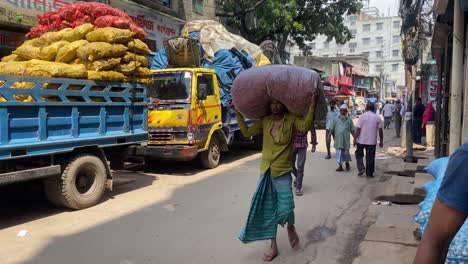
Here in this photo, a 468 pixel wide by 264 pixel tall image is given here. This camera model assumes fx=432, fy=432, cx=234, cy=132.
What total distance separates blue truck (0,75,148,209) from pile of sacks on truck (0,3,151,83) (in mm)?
181

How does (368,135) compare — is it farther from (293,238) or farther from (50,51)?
(50,51)

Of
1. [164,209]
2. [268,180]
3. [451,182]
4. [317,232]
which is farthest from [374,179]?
[451,182]

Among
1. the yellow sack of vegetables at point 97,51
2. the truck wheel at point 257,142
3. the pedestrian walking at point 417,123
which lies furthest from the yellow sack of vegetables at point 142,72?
the pedestrian walking at point 417,123

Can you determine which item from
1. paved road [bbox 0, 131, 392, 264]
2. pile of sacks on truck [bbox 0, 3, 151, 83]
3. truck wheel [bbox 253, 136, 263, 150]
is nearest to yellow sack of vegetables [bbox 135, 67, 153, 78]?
pile of sacks on truck [bbox 0, 3, 151, 83]

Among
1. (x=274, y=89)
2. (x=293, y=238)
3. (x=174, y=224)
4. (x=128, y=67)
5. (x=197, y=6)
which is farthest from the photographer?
(x=197, y=6)

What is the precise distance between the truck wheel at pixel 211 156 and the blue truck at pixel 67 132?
7.58ft

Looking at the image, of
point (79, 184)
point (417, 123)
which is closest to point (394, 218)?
point (79, 184)

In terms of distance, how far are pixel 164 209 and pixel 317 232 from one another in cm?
222

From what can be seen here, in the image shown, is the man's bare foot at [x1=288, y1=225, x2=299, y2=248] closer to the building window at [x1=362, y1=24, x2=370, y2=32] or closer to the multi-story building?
the multi-story building

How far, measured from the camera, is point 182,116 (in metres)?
8.55

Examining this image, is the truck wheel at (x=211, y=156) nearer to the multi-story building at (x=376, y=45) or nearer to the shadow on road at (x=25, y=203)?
the shadow on road at (x=25, y=203)

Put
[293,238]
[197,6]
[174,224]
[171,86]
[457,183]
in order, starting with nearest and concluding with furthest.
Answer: [457,183] < [293,238] < [174,224] < [171,86] < [197,6]

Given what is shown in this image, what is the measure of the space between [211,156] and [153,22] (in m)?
7.46

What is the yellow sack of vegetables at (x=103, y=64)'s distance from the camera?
6180 mm
